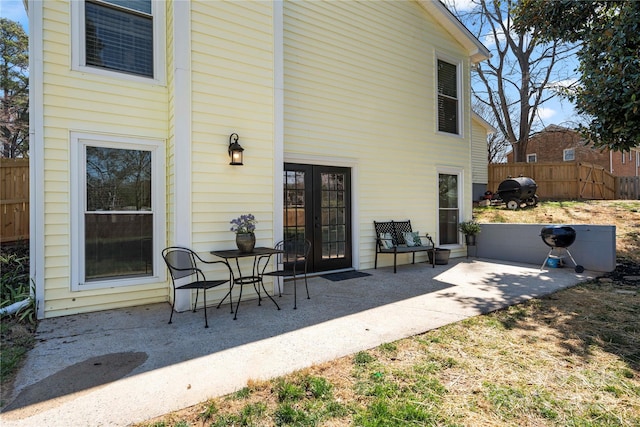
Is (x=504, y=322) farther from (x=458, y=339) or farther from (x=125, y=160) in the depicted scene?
(x=125, y=160)

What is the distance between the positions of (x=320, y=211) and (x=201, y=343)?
3452 millimetres

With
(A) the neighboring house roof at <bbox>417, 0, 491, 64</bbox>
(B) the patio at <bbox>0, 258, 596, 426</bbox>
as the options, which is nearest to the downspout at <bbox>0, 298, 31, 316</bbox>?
(B) the patio at <bbox>0, 258, 596, 426</bbox>

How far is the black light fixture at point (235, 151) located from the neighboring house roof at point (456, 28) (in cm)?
605

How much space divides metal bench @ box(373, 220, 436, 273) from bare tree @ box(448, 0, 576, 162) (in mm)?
13436

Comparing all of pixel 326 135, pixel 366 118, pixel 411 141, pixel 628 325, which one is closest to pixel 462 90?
pixel 411 141

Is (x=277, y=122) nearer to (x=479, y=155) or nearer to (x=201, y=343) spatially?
(x=201, y=343)

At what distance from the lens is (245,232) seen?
171 inches

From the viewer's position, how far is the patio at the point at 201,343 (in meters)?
2.27

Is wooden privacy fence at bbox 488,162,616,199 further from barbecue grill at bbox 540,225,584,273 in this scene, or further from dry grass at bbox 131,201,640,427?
dry grass at bbox 131,201,640,427

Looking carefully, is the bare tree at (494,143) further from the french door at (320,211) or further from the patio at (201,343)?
the patio at (201,343)

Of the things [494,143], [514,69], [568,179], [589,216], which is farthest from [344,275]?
[494,143]

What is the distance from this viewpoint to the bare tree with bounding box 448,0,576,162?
16359mm

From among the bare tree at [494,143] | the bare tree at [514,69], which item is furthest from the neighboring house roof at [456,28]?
the bare tree at [494,143]

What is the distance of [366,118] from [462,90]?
3353 mm
